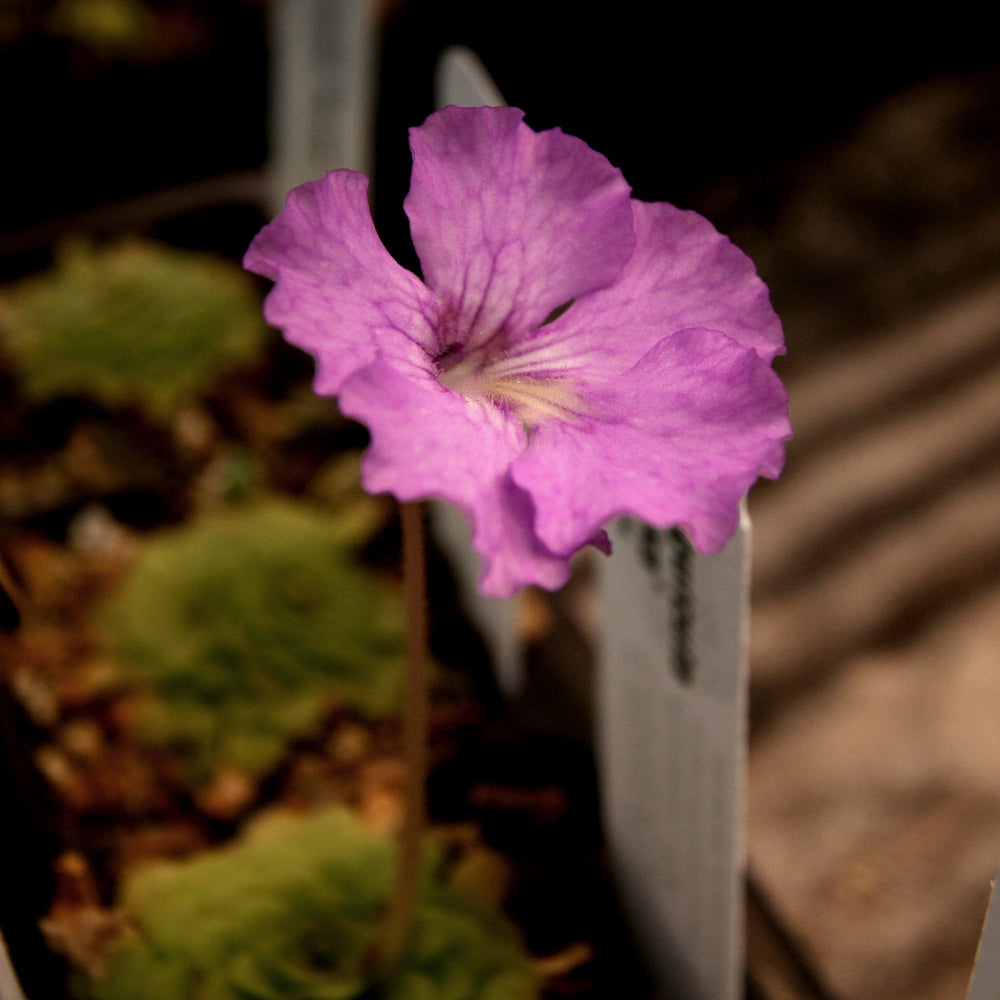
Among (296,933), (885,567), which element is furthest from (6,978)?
(885,567)

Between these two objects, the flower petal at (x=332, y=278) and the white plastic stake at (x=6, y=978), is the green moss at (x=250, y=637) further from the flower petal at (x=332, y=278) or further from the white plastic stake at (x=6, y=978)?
the flower petal at (x=332, y=278)

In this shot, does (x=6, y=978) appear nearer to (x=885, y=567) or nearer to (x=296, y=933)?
(x=296, y=933)

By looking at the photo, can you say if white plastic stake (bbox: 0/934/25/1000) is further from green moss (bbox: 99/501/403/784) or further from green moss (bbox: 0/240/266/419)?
green moss (bbox: 0/240/266/419)

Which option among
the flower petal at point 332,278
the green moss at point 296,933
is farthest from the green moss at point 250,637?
the flower petal at point 332,278

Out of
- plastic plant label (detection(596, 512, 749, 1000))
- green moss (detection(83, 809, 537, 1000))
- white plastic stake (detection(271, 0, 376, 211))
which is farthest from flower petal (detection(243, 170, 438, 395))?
white plastic stake (detection(271, 0, 376, 211))

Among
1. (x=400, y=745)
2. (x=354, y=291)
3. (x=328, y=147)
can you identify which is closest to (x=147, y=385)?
(x=328, y=147)
